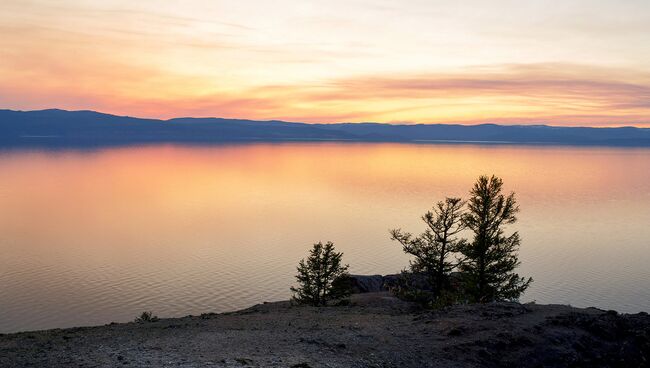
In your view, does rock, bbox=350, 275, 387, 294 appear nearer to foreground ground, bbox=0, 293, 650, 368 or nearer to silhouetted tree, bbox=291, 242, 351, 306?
silhouetted tree, bbox=291, 242, 351, 306

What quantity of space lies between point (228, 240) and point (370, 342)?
55898mm

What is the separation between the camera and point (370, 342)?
2041 cm

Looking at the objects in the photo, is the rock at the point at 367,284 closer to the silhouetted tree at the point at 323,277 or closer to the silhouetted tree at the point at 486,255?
the silhouetted tree at the point at 323,277

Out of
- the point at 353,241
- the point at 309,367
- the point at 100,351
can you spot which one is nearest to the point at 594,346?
the point at 309,367

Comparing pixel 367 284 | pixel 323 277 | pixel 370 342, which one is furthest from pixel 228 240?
pixel 370 342

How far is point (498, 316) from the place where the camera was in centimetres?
2286

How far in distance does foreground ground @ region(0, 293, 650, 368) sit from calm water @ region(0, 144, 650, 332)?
24.4 metres

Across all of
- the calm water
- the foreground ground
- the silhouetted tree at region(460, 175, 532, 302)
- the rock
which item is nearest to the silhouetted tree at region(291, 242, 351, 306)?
→ the foreground ground

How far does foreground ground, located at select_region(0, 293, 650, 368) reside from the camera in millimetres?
18047

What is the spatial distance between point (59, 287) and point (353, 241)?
134ft

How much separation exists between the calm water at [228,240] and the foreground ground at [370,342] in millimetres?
24385

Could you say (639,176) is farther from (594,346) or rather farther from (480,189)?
(594,346)

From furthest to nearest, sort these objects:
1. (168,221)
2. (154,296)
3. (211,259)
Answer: (168,221)
(211,259)
(154,296)

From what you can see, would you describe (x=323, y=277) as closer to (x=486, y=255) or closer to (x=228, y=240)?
(x=486, y=255)
